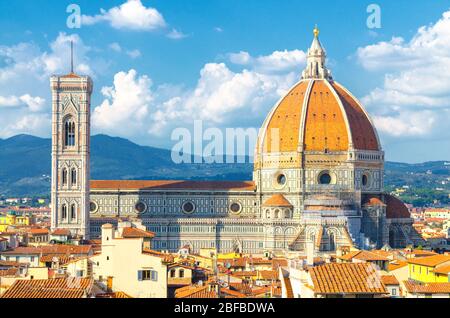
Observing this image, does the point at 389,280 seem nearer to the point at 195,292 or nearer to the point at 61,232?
the point at 195,292

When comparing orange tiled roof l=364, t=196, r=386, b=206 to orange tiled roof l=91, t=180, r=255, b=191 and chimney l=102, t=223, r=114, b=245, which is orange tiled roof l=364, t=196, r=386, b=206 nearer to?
orange tiled roof l=91, t=180, r=255, b=191

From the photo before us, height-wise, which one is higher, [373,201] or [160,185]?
[160,185]

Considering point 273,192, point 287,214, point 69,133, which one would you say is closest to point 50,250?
point 69,133

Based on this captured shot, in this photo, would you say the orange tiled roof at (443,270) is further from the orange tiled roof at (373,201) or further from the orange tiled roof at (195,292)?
the orange tiled roof at (373,201)

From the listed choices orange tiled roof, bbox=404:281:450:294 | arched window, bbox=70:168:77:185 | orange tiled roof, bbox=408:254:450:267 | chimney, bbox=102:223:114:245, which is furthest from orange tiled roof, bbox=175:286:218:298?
arched window, bbox=70:168:77:185

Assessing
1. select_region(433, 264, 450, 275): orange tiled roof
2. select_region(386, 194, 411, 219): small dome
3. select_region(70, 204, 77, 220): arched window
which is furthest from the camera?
select_region(386, 194, 411, 219): small dome

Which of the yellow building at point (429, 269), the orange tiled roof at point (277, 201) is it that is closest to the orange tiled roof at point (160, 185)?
the orange tiled roof at point (277, 201)
